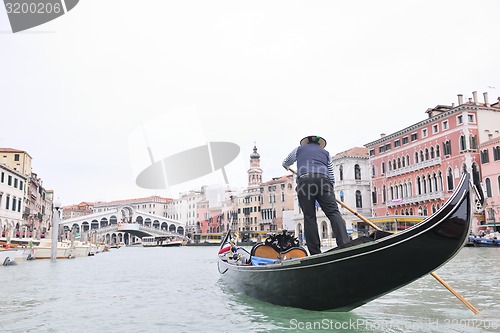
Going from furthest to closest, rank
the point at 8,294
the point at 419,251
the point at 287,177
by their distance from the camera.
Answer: the point at 287,177
the point at 8,294
the point at 419,251

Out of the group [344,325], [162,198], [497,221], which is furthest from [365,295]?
[162,198]

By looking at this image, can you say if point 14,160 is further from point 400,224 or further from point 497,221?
point 497,221

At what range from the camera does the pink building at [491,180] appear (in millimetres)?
21125

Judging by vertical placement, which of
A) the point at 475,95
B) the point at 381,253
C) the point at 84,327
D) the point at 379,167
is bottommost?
the point at 84,327

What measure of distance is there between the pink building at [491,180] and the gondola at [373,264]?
19.8 metres

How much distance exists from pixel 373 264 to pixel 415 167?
80.8 ft

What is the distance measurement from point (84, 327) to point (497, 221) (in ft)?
69.6

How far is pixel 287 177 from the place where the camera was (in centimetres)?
4578

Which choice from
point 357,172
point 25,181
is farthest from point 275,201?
point 25,181

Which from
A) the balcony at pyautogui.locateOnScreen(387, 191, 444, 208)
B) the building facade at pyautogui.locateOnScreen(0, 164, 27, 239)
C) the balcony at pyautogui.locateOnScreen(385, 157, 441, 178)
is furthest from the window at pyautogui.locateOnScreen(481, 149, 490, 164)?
the building facade at pyautogui.locateOnScreen(0, 164, 27, 239)

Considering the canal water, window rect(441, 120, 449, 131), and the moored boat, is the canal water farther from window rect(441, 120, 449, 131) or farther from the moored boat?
window rect(441, 120, 449, 131)

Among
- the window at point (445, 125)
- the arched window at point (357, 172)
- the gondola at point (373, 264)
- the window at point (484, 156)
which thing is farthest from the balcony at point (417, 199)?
the gondola at point (373, 264)

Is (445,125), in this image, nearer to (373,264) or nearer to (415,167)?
(415,167)

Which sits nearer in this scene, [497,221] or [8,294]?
[8,294]
